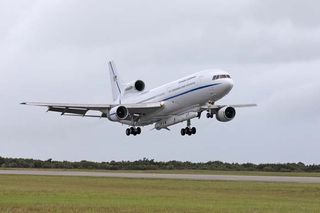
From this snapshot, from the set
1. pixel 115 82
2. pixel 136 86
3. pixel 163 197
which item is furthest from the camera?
pixel 115 82

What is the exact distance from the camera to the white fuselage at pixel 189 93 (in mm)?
64625

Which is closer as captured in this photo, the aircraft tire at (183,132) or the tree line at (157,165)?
the aircraft tire at (183,132)

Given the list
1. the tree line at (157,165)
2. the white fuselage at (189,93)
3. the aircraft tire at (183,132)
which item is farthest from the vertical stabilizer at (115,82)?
the white fuselage at (189,93)

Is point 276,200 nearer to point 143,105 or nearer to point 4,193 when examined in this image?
point 4,193

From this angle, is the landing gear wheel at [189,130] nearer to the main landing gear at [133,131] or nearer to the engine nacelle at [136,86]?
the main landing gear at [133,131]

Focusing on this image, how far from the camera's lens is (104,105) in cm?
7619

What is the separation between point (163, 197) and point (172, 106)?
29820 millimetres

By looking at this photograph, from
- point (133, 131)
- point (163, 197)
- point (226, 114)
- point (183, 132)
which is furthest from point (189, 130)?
point (163, 197)

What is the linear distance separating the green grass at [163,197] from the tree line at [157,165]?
134ft

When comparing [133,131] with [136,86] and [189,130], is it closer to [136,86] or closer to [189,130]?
[189,130]

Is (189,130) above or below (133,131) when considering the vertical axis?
below

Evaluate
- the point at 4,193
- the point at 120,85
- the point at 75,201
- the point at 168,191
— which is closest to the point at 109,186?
the point at 168,191

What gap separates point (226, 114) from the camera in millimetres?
71500

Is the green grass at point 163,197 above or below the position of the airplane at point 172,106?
below
